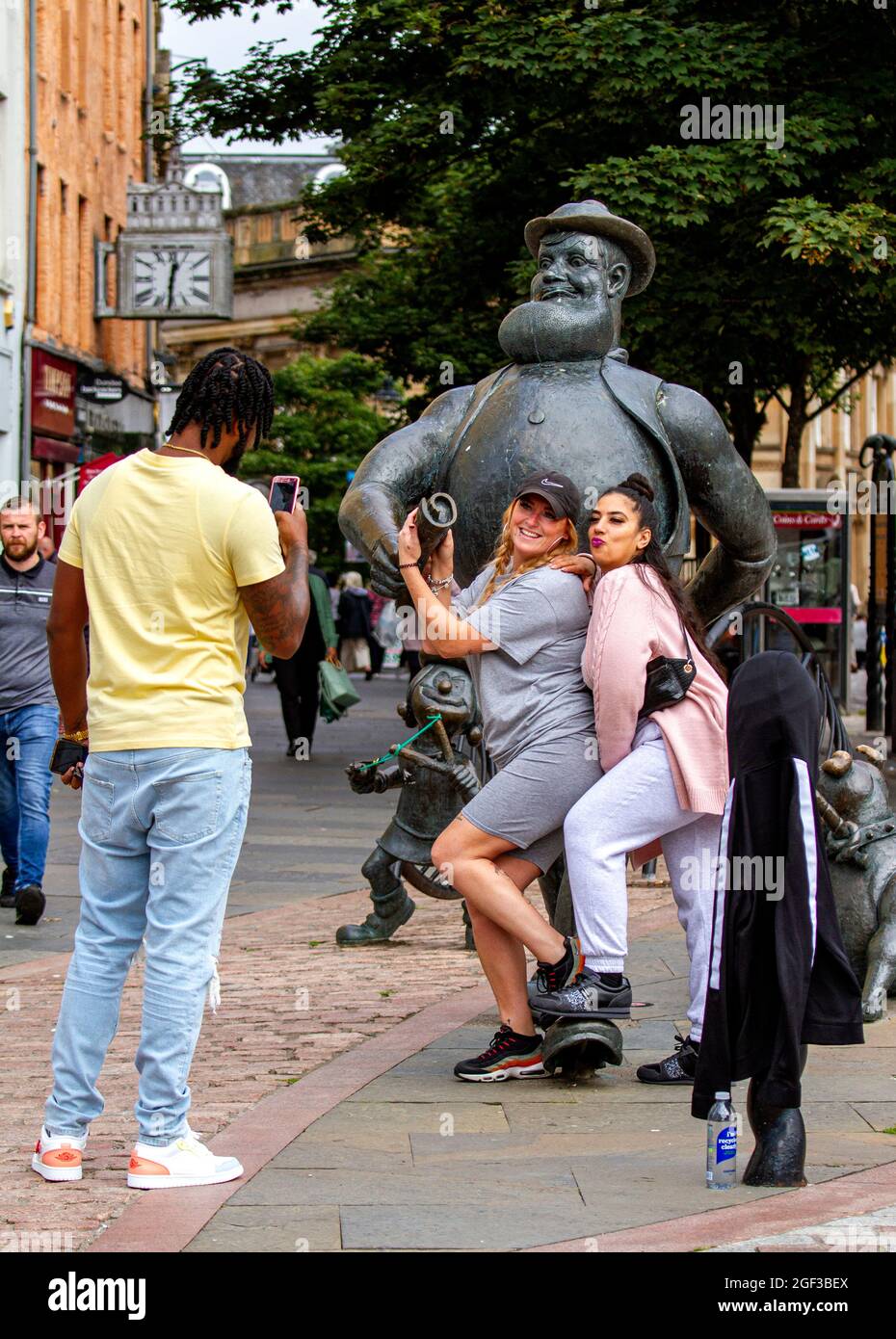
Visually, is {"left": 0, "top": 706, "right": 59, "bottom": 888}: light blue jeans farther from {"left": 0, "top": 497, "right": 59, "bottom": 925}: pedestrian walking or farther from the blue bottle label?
the blue bottle label

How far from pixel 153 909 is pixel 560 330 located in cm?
283

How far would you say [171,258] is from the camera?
33219 millimetres

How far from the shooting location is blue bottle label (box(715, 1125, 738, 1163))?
4.71 metres

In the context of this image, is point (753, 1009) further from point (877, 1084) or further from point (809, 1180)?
point (877, 1084)

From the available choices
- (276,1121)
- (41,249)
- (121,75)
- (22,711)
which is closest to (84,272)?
(41,249)

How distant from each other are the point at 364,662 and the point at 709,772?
29897mm

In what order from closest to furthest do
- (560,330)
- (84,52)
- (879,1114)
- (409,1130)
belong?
(409,1130) → (879,1114) → (560,330) → (84,52)

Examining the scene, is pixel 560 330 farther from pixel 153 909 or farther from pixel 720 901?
pixel 153 909

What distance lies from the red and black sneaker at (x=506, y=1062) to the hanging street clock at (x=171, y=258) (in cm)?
2583

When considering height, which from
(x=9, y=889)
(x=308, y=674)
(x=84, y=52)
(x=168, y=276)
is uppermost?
(x=84, y=52)

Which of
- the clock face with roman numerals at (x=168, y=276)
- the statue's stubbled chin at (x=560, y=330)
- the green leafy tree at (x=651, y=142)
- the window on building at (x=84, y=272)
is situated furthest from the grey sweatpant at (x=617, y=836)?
the window on building at (x=84, y=272)

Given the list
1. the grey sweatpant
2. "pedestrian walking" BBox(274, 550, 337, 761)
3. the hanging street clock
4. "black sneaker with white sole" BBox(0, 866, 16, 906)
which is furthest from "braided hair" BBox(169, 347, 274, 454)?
the hanging street clock

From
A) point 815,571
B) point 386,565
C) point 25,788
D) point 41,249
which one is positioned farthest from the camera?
point 41,249

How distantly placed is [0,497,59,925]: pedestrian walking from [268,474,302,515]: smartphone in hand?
4.71 m
